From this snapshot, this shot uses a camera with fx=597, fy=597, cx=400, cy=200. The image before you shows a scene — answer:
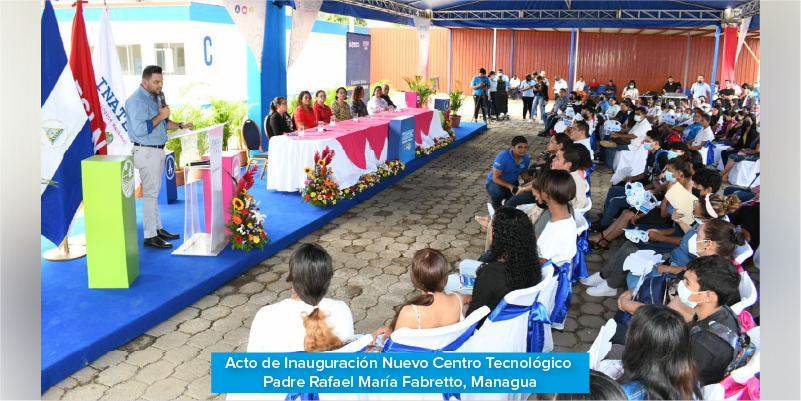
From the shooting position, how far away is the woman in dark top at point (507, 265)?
2.86 meters

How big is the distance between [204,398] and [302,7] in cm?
659

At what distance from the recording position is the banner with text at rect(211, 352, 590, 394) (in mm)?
2137

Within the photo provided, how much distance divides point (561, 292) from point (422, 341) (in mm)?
1444

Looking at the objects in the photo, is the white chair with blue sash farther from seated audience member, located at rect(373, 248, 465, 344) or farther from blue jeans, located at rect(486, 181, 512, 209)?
blue jeans, located at rect(486, 181, 512, 209)

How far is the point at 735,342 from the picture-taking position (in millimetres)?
2365

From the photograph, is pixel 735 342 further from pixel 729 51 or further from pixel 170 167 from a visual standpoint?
pixel 729 51

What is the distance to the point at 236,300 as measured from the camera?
4070 millimetres

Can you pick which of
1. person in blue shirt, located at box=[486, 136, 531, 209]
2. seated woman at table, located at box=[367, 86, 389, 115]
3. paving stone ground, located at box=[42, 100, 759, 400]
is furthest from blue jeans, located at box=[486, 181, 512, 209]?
seated woman at table, located at box=[367, 86, 389, 115]

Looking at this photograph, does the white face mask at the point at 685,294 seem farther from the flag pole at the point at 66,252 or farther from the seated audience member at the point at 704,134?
the seated audience member at the point at 704,134

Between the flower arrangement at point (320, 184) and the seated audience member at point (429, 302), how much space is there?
11.7 feet

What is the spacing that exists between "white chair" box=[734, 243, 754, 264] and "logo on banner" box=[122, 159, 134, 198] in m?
3.64

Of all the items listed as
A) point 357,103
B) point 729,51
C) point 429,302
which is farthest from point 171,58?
point 429,302

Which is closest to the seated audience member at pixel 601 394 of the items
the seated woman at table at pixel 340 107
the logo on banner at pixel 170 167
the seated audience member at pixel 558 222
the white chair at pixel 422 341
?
the white chair at pixel 422 341

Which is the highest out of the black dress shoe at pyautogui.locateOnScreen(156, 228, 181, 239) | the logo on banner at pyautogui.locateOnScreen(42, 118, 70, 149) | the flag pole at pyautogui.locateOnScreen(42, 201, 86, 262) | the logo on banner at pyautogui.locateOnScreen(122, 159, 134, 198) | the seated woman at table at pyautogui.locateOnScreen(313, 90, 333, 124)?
the seated woman at table at pyautogui.locateOnScreen(313, 90, 333, 124)
